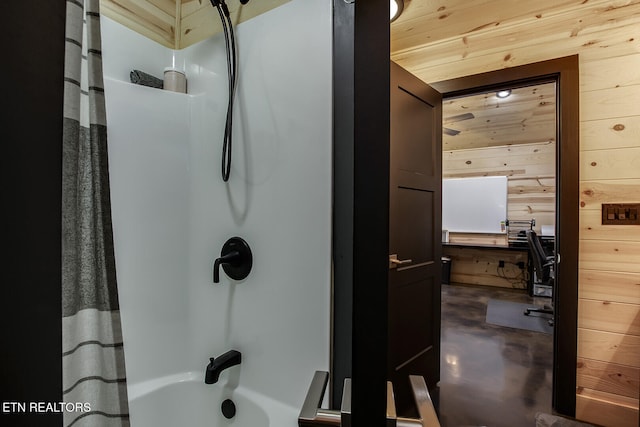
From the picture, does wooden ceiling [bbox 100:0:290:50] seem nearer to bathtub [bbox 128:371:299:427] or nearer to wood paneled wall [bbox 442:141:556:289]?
bathtub [bbox 128:371:299:427]

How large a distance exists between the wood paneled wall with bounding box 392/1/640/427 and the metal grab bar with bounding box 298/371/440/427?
202 centimetres

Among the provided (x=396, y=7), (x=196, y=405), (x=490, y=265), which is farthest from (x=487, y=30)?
(x=490, y=265)

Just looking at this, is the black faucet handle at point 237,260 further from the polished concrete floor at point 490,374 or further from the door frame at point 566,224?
the door frame at point 566,224

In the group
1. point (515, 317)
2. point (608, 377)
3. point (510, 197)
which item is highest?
point (510, 197)

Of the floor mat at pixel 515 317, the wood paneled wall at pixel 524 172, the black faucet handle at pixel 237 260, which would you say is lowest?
the floor mat at pixel 515 317

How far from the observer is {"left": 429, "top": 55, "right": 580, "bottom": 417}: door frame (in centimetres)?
184

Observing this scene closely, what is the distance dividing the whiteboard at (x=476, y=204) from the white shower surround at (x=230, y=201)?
5361 mm

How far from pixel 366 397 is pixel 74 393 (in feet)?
1.78

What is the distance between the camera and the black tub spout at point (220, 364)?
4.10ft

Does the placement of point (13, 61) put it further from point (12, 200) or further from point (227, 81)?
point (227, 81)

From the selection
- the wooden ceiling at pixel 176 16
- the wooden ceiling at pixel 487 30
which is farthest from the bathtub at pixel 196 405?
the wooden ceiling at pixel 487 30

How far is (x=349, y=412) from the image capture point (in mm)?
431

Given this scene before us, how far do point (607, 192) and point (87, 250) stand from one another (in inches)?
101

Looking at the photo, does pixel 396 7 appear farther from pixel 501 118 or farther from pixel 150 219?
pixel 501 118
